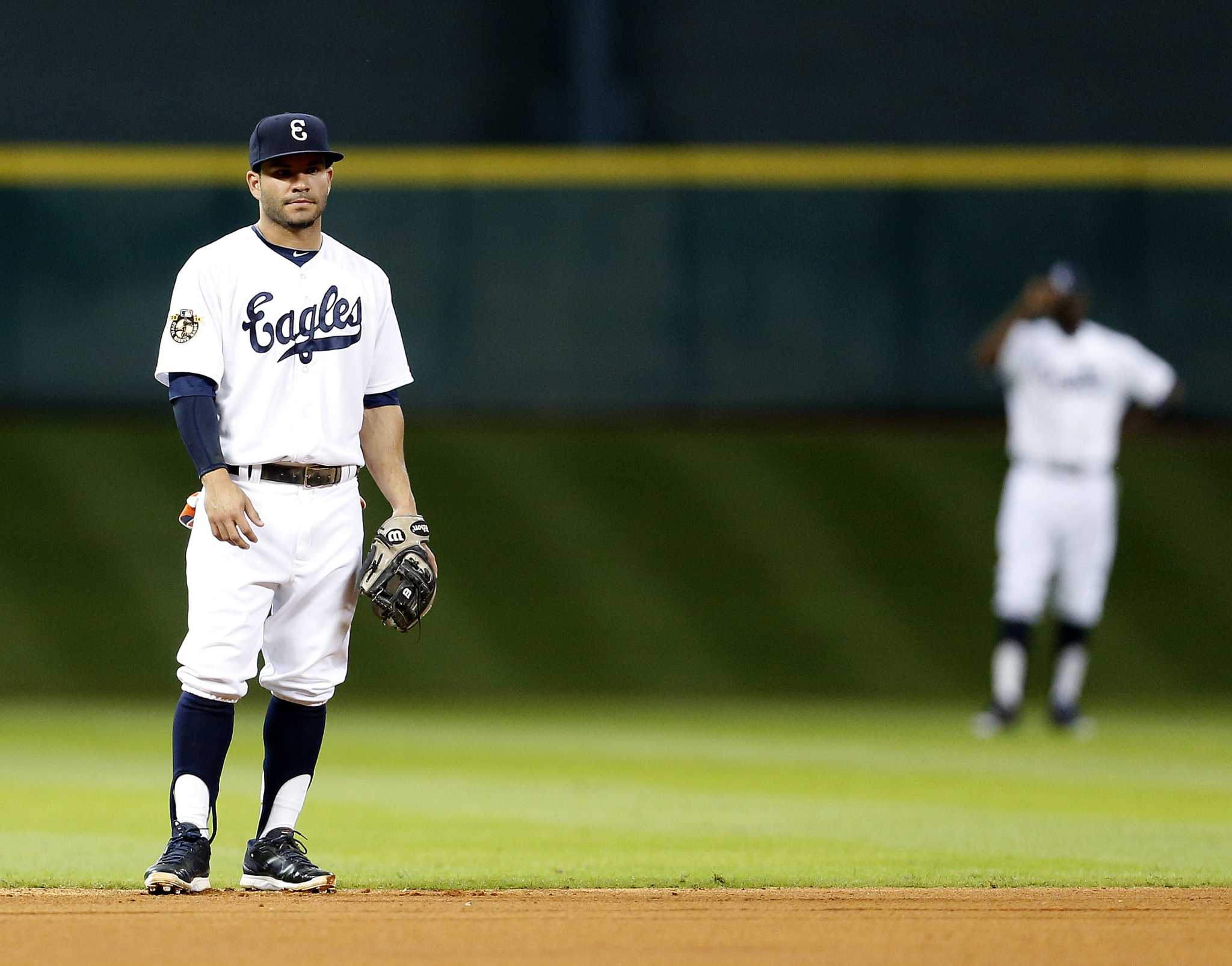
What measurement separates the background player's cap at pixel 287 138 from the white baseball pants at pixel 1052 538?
5560mm

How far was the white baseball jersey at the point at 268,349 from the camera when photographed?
14.6 feet

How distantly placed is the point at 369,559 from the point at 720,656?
6.24m

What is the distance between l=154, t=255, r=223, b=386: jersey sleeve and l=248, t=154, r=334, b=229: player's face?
22 cm

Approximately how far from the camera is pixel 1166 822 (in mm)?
6270

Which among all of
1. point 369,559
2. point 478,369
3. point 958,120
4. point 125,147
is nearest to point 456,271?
point 478,369

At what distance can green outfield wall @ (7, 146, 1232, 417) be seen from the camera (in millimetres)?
10852

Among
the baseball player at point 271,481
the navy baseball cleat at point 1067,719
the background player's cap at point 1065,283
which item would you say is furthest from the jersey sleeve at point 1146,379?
the baseball player at point 271,481

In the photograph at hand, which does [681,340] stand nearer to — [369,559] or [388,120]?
[388,120]

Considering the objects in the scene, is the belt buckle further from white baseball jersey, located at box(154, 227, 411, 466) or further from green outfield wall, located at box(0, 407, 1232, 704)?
green outfield wall, located at box(0, 407, 1232, 704)

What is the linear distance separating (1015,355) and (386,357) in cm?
528

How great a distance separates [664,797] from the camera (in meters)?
6.85

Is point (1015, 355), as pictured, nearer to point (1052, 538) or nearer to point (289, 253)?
point (1052, 538)

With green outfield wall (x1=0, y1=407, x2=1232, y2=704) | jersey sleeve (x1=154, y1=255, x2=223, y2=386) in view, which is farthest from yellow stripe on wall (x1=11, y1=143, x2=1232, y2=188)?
jersey sleeve (x1=154, y1=255, x2=223, y2=386)

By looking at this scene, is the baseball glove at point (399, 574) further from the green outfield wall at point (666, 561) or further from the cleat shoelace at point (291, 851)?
the green outfield wall at point (666, 561)
